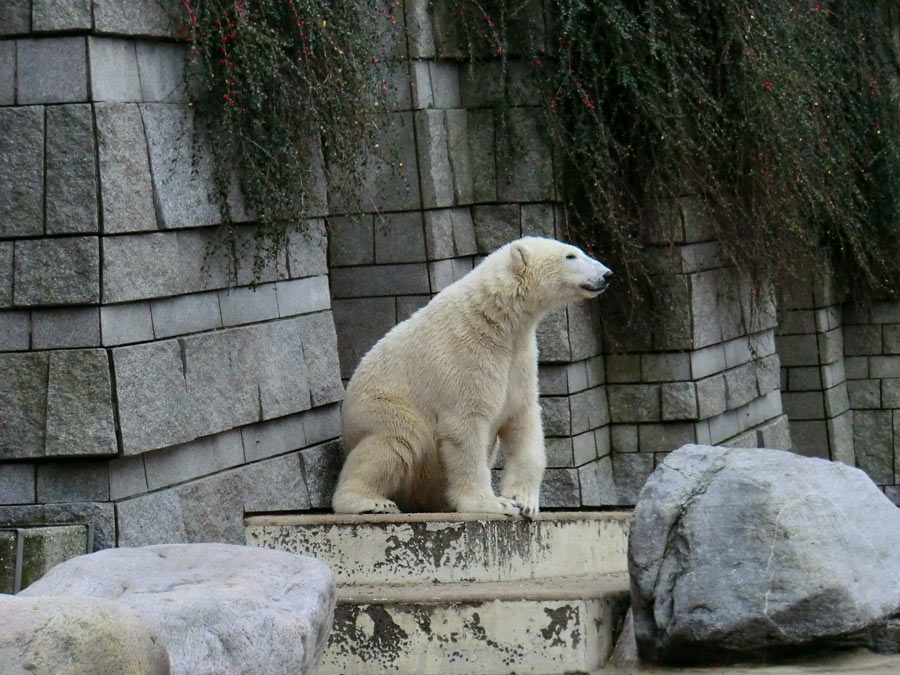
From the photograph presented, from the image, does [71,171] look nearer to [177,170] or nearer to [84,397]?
[177,170]

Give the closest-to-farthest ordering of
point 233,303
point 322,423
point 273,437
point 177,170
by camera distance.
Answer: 1. point 177,170
2. point 233,303
3. point 273,437
4. point 322,423

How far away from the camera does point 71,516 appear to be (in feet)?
16.0

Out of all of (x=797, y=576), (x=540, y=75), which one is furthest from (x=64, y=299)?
(x=540, y=75)

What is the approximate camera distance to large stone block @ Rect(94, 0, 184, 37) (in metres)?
4.91

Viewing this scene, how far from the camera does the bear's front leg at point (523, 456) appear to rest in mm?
5750

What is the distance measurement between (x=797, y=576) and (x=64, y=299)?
2.45 meters

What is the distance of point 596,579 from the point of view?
5.45m

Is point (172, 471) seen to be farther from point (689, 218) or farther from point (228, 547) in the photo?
point (689, 218)

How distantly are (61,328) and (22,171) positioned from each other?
52 centimetres

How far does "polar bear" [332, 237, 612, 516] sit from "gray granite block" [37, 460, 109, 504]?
1093mm

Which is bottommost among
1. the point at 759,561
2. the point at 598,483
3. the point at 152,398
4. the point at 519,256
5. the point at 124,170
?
the point at 598,483

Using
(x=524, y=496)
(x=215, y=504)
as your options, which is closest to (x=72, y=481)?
(x=215, y=504)

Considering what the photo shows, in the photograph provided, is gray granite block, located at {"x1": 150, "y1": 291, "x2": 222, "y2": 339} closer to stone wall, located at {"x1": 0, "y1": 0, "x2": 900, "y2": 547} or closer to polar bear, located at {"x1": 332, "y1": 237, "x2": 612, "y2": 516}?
stone wall, located at {"x1": 0, "y1": 0, "x2": 900, "y2": 547}

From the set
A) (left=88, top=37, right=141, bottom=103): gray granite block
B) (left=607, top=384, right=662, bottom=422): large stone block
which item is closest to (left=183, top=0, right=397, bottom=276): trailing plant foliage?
(left=88, top=37, right=141, bottom=103): gray granite block
